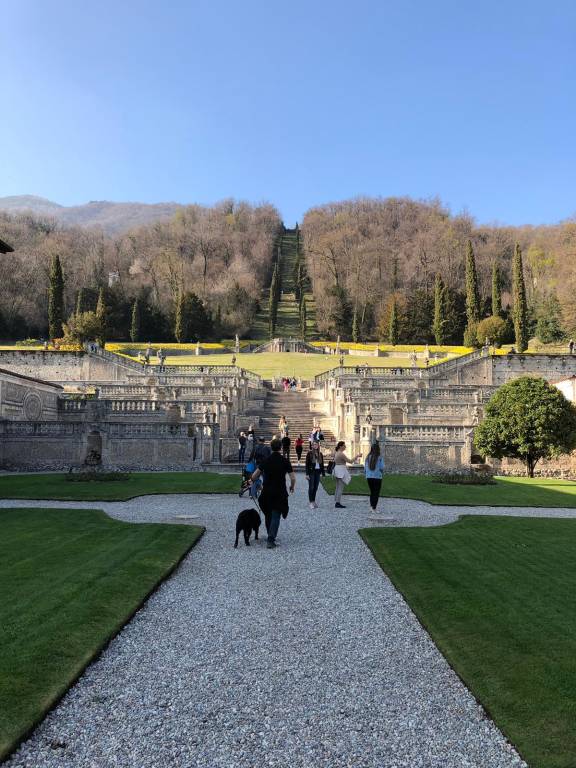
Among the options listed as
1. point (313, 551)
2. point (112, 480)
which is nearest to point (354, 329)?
point (112, 480)

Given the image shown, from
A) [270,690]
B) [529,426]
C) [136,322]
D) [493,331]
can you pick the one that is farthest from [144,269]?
[270,690]

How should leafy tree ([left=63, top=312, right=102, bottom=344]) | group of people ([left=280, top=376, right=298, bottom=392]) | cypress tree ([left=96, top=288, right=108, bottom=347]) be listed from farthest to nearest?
1. cypress tree ([left=96, top=288, right=108, bottom=347])
2. leafy tree ([left=63, top=312, right=102, bottom=344])
3. group of people ([left=280, top=376, right=298, bottom=392])

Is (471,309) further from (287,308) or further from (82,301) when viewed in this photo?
(82,301)

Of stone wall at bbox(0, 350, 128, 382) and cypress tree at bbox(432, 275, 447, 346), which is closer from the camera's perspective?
stone wall at bbox(0, 350, 128, 382)

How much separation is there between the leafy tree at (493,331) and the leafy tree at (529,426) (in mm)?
39358

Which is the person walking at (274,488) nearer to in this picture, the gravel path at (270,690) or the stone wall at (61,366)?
the gravel path at (270,690)

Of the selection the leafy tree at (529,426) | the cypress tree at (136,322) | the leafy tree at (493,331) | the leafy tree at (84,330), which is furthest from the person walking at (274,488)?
the cypress tree at (136,322)

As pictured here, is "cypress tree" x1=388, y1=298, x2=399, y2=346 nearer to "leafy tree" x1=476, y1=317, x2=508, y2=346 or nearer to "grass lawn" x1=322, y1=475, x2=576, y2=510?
"leafy tree" x1=476, y1=317, x2=508, y2=346

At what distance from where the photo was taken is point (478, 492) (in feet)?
66.5

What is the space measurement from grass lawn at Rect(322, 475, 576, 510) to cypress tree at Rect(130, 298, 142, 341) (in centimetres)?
5763

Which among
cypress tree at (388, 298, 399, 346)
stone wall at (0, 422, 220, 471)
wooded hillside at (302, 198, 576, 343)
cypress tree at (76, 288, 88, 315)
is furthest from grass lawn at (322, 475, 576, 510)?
cypress tree at (76, 288, 88, 315)

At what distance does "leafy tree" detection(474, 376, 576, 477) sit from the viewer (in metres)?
27.9

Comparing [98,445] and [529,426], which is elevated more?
[529,426]

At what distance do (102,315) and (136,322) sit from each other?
7825 mm
